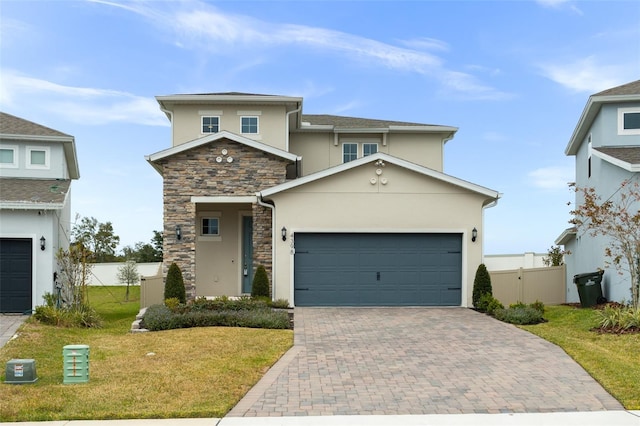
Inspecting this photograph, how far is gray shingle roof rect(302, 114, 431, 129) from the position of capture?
2427 cm

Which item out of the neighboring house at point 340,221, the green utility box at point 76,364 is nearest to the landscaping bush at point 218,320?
the neighboring house at point 340,221

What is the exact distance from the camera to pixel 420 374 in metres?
9.73

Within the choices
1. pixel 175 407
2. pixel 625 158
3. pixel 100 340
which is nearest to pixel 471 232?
pixel 625 158

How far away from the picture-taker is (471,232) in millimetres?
18141

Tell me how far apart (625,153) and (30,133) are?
61.7 ft

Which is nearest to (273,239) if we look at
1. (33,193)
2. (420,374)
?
(33,193)

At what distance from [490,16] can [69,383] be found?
13380 millimetres

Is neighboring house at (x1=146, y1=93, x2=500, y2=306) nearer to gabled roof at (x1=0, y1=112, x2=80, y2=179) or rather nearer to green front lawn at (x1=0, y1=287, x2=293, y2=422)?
gabled roof at (x1=0, y1=112, x2=80, y2=179)

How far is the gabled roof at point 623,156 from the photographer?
1608cm

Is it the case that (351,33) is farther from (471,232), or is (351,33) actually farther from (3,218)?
(3,218)

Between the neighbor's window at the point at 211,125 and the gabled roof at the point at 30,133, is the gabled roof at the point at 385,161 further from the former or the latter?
the gabled roof at the point at 30,133

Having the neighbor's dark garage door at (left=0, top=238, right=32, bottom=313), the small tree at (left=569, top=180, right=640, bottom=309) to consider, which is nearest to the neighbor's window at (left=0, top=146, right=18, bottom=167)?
the neighbor's dark garage door at (left=0, top=238, right=32, bottom=313)

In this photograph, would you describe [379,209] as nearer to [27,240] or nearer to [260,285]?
[260,285]

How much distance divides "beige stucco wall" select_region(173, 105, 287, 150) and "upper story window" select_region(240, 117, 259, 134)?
0.12 metres
